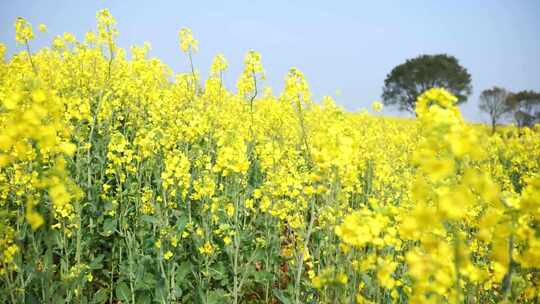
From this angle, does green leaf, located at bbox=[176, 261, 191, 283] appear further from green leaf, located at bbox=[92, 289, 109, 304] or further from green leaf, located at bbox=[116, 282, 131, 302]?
green leaf, located at bbox=[92, 289, 109, 304]

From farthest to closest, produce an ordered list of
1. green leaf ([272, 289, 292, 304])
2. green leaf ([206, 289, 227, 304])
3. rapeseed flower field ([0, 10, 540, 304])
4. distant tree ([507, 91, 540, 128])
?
1. distant tree ([507, 91, 540, 128])
2. green leaf ([272, 289, 292, 304])
3. green leaf ([206, 289, 227, 304])
4. rapeseed flower field ([0, 10, 540, 304])

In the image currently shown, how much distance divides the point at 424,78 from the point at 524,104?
980 centimetres

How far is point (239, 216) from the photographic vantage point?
3.33 m

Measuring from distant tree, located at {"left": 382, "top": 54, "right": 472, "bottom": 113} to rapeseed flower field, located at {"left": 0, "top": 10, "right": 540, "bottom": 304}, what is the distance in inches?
1454

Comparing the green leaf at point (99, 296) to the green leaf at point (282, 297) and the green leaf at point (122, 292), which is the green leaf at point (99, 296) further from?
the green leaf at point (282, 297)

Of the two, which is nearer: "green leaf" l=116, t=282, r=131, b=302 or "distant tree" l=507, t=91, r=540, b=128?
"green leaf" l=116, t=282, r=131, b=302

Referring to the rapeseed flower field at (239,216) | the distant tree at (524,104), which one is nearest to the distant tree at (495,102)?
the distant tree at (524,104)

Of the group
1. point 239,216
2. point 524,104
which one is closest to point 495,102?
point 524,104

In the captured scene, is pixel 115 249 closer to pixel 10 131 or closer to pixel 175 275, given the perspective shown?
pixel 175 275

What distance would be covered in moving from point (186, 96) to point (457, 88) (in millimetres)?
39962

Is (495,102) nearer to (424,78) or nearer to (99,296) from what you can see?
(424,78)

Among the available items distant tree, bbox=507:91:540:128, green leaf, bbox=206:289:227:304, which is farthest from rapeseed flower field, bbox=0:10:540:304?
distant tree, bbox=507:91:540:128

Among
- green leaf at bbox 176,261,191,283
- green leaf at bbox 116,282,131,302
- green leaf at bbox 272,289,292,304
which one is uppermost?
green leaf at bbox 176,261,191,283

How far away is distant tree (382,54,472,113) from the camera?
40.8m
